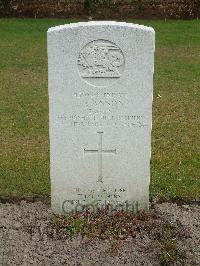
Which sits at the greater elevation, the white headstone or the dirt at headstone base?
the white headstone

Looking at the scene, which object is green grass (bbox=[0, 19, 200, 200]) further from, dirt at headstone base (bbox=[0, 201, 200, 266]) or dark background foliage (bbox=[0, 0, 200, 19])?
dark background foliage (bbox=[0, 0, 200, 19])

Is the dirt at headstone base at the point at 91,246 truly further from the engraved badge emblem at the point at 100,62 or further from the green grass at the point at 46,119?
the engraved badge emblem at the point at 100,62

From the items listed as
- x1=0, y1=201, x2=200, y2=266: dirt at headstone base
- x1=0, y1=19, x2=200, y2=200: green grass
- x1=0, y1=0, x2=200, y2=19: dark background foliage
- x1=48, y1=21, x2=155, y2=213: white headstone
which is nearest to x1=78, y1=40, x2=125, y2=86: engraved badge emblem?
x1=48, y1=21, x2=155, y2=213: white headstone

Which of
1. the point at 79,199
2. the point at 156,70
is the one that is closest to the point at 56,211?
the point at 79,199

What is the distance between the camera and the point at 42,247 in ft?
15.8

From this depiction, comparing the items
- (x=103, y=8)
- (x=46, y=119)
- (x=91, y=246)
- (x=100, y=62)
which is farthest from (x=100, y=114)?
(x=103, y=8)

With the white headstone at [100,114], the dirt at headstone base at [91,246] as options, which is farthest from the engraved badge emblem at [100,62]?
the dirt at headstone base at [91,246]

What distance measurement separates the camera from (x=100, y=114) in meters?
4.95

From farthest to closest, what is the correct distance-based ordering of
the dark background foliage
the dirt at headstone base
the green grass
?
1. the dark background foliage
2. the green grass
3. the dirt at headstone base

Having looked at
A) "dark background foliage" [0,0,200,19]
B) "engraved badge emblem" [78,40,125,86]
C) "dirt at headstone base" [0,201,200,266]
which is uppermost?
"engraved badge emblem" [78,40,125,86]

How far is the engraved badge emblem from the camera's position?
474cm

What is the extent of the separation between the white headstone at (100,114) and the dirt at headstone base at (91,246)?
35 centimetres

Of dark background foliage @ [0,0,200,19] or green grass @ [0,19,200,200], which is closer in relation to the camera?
green grass @ [0,19,200,200]

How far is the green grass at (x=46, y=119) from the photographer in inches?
250
